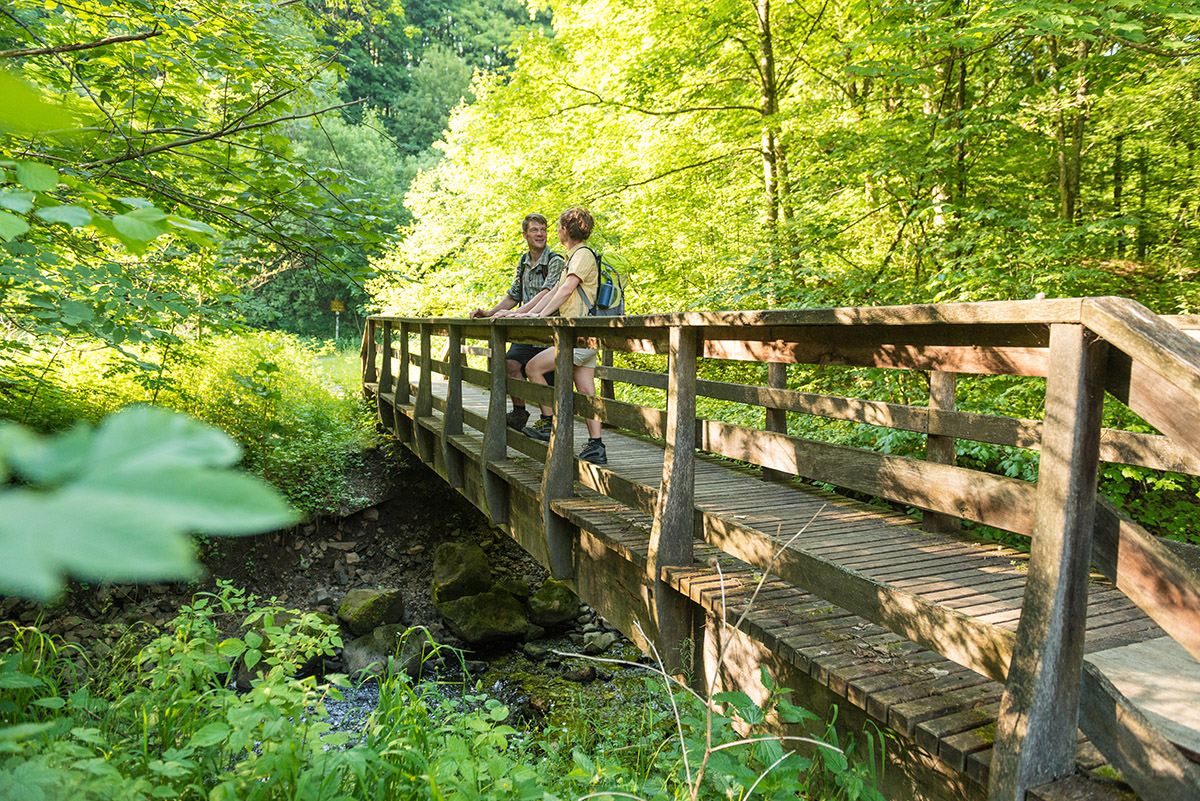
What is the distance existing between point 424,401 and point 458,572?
239 cm

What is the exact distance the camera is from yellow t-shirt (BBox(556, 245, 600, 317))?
5184 millimetres

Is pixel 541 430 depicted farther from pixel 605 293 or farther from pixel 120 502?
pixel 120 502

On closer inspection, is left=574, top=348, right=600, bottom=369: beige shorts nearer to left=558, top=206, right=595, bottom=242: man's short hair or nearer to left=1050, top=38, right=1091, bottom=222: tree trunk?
left=558, top=206, right=595, bottom=242: man's short hair

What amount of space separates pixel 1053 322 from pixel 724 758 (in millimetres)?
1567

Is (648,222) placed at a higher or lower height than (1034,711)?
higher

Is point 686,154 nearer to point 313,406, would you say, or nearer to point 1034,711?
point 313,406

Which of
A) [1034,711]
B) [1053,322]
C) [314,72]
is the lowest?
[1034,711]

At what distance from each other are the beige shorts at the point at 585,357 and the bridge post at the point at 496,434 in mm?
591

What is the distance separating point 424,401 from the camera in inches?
316

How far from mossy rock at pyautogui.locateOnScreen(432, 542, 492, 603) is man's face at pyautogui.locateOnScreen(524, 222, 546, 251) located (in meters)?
4.55

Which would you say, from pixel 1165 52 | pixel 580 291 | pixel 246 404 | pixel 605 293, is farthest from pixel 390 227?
pixel 1165 52

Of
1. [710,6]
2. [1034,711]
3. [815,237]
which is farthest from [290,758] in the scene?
[710,6]

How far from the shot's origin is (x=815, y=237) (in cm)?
882

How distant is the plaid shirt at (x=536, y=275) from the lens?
19.8 ft
